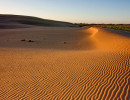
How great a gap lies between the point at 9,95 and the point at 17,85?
1.97 feet

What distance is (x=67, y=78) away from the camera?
5.48m

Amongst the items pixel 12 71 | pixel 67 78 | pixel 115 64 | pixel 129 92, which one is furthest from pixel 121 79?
pixel 12 71

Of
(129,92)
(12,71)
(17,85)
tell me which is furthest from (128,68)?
(12,71)

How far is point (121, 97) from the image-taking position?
4277 mm

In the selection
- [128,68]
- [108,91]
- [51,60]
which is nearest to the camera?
[108,91]

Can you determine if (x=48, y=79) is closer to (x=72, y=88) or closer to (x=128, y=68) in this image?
(x=72, y=88)

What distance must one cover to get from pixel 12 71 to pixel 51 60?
199 centimetres

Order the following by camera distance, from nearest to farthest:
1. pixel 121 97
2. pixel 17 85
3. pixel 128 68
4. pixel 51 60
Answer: pixel 121 97, pixel 17 85, pixel 128 68, pixel 51 60

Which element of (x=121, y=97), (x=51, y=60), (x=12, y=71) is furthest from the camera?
(x=51, y=60)

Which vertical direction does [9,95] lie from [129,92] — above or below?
below

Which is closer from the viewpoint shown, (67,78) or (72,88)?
(72,88)

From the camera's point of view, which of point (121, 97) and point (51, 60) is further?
point (51, 60)

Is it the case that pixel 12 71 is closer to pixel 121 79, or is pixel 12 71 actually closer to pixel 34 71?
pixel 34 71

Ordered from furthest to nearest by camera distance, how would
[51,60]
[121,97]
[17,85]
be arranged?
1. [51,60]
2. [17,85]
3. [121,97]
